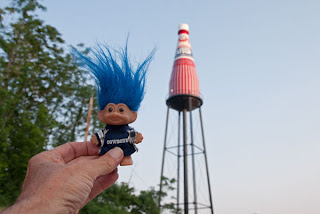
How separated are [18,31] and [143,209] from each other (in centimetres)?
1169

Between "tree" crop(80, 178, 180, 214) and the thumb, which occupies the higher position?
"tree" crop(80, 178, 180, 214)

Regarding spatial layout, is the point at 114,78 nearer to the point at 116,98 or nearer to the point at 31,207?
the point at 116,98

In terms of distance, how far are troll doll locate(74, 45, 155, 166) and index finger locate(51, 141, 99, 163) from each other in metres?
0.06

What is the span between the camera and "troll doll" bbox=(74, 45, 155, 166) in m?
2.61

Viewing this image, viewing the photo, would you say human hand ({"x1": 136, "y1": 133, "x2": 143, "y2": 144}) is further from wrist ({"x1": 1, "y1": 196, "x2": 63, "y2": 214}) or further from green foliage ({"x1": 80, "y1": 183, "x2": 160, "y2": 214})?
green foliage ({"x1": 80, "y1": 183, "x2": 160, "y2": 214})

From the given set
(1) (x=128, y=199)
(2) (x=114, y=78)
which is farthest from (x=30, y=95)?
(2) (x=114, y=78)

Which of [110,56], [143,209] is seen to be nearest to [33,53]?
Result: [143,209]

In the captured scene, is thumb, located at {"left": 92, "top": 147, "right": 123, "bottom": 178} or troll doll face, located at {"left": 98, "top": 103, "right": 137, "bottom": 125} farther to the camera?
troll doll face, located at {"left": 98, "top": 103, "right": 137, "bottom": 125}

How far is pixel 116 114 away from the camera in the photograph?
102 inches

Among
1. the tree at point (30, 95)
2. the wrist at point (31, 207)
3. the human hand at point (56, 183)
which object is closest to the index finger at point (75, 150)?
the human hand at point (56, 183)

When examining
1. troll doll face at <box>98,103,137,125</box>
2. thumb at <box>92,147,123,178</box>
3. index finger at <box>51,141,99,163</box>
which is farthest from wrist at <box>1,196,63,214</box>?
troll doll face at <box>98,103,137,125</box>

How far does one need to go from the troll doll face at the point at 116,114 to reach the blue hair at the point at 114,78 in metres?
0.05

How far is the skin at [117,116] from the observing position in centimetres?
258

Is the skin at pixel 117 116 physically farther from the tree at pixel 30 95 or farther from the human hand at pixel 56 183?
the tree at pixel 30 95
